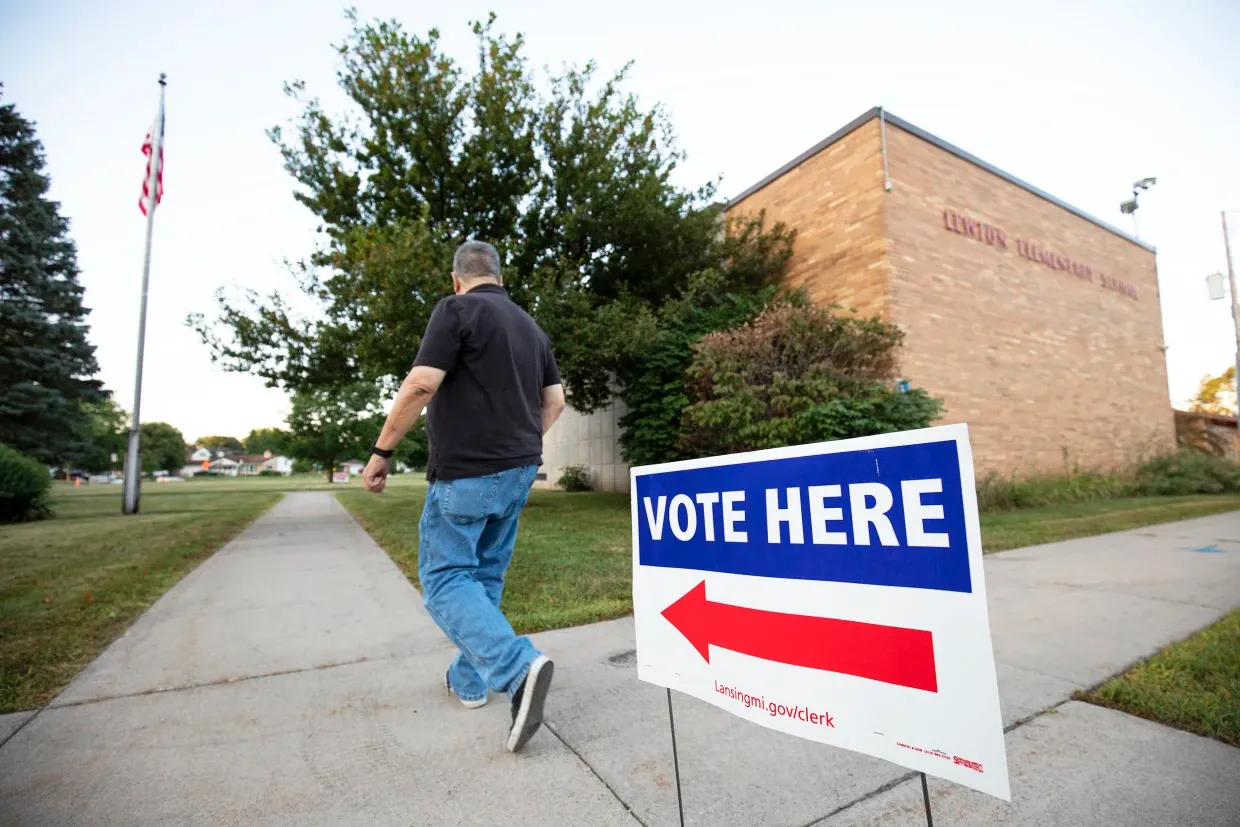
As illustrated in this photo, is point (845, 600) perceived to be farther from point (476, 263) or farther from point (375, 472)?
point (476, 263)

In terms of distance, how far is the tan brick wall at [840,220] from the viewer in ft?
37.5

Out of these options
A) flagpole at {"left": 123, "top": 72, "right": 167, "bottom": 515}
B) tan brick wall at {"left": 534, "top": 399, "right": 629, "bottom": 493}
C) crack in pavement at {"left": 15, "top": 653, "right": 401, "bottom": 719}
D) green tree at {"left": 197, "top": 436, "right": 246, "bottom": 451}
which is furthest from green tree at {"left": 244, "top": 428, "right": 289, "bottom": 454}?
crack in pavement at {"left": 15, "top": 653, "right": 401, "bottom": 719}

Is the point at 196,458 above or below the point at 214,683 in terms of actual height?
above

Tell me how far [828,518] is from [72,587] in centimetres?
625

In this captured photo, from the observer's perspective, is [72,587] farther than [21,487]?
No

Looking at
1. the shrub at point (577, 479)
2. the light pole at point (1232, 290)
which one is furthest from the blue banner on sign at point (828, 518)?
the light pole at point (1232, 290)

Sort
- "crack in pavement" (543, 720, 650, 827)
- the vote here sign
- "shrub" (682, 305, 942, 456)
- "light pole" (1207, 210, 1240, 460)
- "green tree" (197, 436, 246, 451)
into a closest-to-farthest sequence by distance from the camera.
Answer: the vote here sign → "crack in pavement" (543, 720, 650, 827) → "shrub" (682, 305, 942, 456) → "light pole" (1207, 210, 1240, 460) → "green tree" (197, 436, 246, 451)

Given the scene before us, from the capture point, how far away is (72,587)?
486cm

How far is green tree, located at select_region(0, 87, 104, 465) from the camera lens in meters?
21.8

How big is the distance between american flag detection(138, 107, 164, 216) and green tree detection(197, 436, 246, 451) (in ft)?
532

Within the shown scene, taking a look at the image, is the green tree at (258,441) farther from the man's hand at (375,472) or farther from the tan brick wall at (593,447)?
the man's hand at (375,472)

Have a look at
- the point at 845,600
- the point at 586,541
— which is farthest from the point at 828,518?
the point at 586,541

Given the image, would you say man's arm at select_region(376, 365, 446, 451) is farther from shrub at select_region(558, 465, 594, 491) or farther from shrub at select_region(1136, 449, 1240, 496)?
shrub at select_region(1136, 449, 1240, 496)

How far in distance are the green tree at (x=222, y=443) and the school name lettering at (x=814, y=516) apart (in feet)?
583
